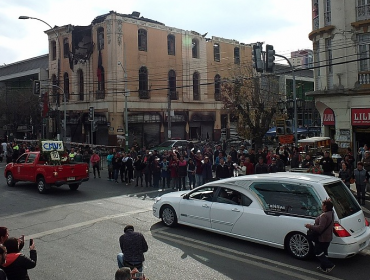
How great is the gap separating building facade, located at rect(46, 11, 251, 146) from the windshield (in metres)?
27.3

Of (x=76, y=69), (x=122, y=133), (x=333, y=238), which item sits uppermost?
(x=76, y=69)

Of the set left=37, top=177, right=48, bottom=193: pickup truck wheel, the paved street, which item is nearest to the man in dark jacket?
the paved street

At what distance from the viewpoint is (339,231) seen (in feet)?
22.9

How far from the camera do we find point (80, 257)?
7.63 m

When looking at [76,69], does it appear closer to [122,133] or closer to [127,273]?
[122,133]

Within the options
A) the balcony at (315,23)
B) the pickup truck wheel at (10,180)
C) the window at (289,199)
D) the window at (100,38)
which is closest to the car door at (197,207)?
the window at (289,199)

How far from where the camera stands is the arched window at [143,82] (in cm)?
3859

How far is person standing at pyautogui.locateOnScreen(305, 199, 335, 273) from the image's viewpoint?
6645 mm

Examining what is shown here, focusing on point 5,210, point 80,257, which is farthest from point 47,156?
point 80,257

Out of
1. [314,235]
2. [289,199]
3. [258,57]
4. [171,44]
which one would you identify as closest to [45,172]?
[258,57]

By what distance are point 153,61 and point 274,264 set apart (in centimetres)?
3438

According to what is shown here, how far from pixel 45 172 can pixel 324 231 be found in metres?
11.5

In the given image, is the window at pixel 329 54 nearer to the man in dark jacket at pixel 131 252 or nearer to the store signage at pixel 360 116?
the store signage at pixel 360 116

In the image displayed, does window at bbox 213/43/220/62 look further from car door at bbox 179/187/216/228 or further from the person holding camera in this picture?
the person holding camera
